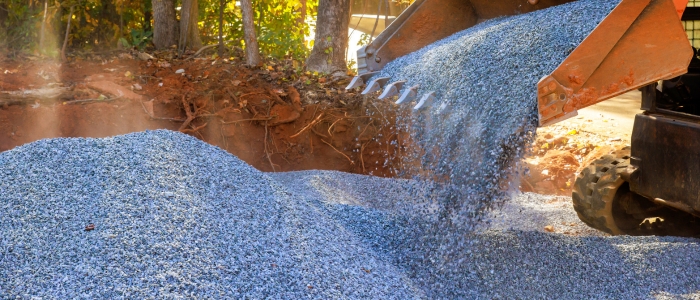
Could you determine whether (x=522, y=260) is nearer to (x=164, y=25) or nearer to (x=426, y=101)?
(x=426, y=101)

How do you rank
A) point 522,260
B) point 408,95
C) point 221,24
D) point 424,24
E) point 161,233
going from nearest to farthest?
point 161,233
point 522,260
point 408,95
point 424,24
point 221,24

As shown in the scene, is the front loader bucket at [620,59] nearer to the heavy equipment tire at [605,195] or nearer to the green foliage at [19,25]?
the heavy equipment tire at [605,195]

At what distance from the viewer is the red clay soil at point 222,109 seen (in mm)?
5742

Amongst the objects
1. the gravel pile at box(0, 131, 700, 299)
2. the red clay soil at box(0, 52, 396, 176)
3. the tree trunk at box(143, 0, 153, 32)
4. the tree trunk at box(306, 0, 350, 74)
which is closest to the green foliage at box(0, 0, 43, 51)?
the red clay soil at box(0, 52, 396, 176)

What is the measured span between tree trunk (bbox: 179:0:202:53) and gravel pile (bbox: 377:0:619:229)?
4162mm

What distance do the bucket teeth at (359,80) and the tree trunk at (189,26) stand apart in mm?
3595

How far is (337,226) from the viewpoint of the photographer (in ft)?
12.1

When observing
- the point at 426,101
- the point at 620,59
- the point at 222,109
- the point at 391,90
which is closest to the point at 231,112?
the point at 222,109

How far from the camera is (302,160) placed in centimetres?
636

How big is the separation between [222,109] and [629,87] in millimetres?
3964

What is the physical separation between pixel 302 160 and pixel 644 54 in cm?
381

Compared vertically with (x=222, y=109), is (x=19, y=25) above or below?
above

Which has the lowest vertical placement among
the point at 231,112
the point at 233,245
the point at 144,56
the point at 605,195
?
the point at 605,195

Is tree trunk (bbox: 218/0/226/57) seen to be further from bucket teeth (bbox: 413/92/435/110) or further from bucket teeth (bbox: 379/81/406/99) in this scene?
bucket teeth (bbox: 413/92/435/110)
